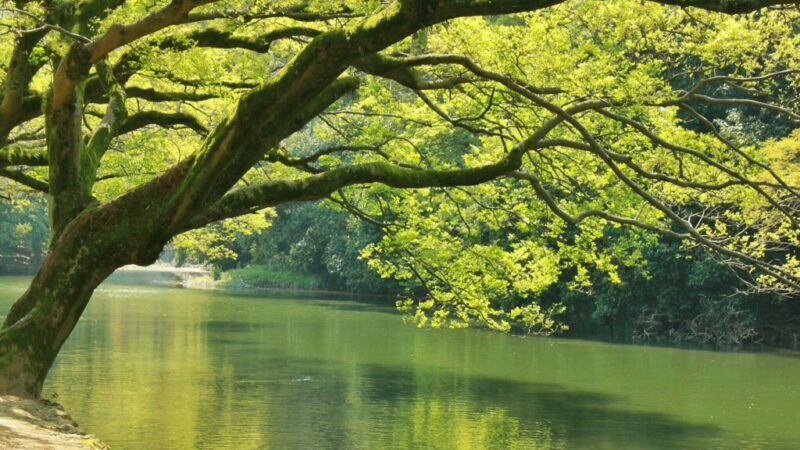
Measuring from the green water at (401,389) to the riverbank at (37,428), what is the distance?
24.3ft

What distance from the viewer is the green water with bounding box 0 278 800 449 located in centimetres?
1725

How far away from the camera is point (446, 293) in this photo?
478 inches

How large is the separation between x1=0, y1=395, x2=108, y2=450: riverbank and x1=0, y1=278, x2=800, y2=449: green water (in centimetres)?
742

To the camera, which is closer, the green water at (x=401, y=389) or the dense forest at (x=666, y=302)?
the green water at (x=401, y=389)

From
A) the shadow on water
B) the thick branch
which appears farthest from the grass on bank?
the thick branch

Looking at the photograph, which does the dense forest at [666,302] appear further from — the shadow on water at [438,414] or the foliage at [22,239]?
the foliage at [22,239]

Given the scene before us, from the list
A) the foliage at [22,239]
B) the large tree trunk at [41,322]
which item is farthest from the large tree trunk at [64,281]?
the foliage at [22,239]

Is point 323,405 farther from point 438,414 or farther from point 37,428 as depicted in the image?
point 37,428

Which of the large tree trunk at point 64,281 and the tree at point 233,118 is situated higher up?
the tree at point 233,118

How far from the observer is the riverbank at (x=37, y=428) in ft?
22.4

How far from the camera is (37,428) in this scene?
24.4 ft

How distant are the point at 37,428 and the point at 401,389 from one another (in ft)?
49.8

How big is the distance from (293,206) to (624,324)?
26981 millimetres

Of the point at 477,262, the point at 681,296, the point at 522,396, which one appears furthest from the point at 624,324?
the point at 477,262
